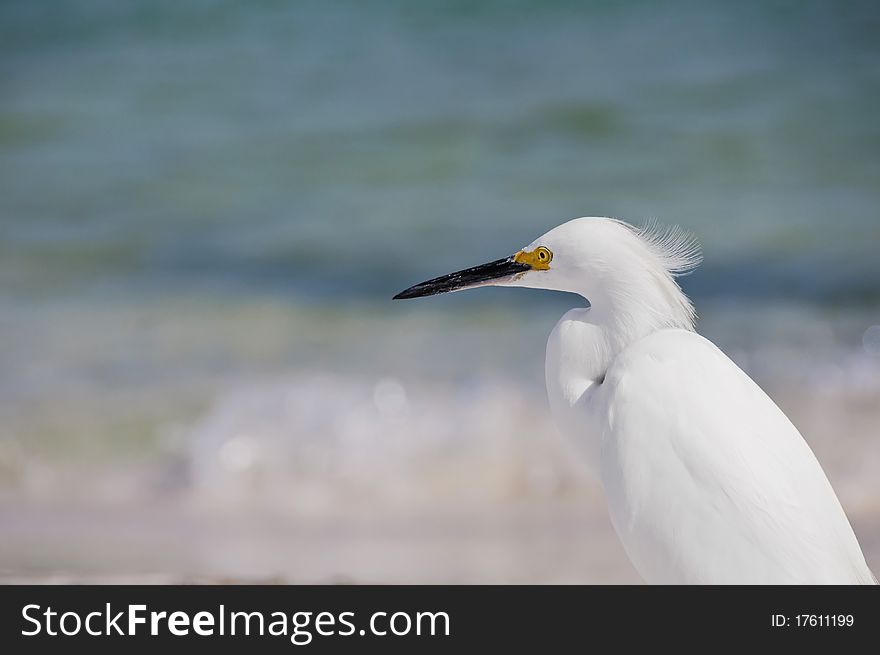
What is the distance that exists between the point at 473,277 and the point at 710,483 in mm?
715

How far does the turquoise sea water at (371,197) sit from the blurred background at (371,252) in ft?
0.07

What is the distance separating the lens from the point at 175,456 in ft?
12.6

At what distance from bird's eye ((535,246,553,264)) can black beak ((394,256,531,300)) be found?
3cm

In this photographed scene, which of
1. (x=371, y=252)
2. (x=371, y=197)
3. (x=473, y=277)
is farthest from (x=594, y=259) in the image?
(x=371, y=197)

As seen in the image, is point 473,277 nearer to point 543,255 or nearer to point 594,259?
point 543,255

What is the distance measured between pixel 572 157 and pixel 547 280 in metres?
4.42

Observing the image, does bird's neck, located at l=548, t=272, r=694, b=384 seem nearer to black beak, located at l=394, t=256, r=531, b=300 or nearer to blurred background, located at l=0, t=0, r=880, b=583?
black beak, located at l=394, t=256, r=531, b=300

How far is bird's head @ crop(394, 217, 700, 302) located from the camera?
2.28 metres

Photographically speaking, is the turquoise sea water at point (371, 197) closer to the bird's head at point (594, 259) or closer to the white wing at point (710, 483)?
the bird's head at point (594, 259)

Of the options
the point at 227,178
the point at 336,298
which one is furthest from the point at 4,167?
the point at 336,298

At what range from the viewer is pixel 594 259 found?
89.8 inches

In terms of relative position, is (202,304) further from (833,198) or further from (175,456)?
(833,198)

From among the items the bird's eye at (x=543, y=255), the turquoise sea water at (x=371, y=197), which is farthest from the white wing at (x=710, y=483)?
the turquoise sea water at (x=371, y=197)

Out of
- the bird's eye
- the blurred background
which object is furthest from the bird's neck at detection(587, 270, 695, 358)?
the blurred background
